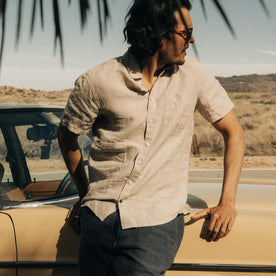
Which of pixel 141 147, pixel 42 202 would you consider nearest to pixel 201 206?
pixel 141 147

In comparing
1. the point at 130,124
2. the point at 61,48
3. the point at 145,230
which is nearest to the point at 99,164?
the point at 130,124

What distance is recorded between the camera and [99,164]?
1998 mm

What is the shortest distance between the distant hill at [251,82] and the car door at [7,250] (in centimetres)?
9367

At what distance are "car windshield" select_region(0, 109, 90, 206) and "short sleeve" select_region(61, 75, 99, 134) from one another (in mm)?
734

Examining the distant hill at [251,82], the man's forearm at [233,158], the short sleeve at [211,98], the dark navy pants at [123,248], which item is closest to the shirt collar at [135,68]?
the short sleeve at [211,98]

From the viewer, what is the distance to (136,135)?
6.40 feet

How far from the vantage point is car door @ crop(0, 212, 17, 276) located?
2.09 m

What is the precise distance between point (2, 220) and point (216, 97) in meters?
1.14

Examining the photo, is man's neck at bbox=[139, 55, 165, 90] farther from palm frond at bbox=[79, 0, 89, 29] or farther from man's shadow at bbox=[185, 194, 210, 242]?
palm frond at bbox=[79, 0, 89, 29]

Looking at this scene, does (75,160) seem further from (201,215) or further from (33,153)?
(33,153)

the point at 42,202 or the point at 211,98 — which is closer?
the point at 211,98

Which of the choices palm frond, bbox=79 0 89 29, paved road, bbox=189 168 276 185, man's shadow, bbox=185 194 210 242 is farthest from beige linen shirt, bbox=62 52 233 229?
paved road, bbox=189 168 276 185

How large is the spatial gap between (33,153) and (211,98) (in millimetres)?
1323

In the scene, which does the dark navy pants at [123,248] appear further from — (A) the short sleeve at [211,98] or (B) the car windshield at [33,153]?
(B) the car windshield at [33,153]
